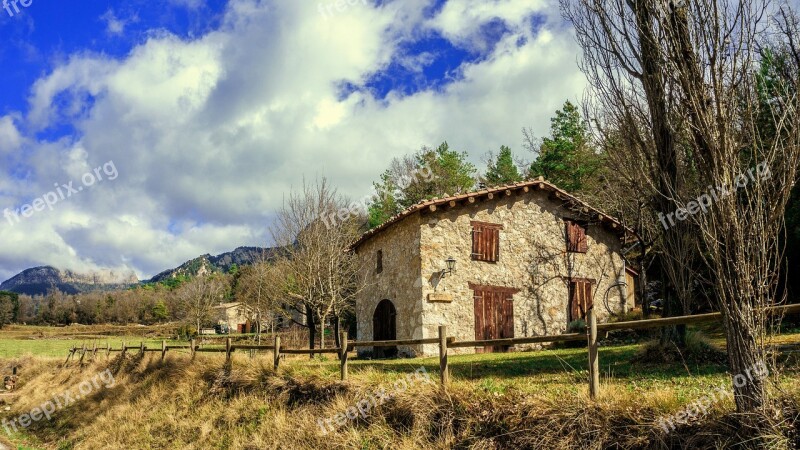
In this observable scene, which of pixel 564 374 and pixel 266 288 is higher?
pixel 266 288

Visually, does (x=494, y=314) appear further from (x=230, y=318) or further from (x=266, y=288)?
(x=230, y=318)

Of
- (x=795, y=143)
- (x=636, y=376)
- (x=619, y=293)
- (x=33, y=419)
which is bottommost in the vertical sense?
(x=33, y=419)

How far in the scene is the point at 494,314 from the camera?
17.1 m

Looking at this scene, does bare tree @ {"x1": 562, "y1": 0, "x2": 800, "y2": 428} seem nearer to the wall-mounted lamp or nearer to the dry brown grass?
the dry brown grass

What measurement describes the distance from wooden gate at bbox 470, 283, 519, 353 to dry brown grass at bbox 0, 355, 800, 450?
22.9 feet

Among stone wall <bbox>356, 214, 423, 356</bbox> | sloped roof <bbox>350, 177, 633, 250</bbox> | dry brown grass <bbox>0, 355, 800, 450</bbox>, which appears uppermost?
sloped roof <bbox>350, 177, 633, 250</bbox>

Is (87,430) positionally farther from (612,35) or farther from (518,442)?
(612,35)

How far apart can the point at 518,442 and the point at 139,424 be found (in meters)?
11.6

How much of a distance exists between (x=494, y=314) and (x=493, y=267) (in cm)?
152

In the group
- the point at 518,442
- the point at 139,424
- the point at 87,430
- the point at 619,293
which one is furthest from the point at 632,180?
the point at 87,430

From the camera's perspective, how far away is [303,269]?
21031 millimetres

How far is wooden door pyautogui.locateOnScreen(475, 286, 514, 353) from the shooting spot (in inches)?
664

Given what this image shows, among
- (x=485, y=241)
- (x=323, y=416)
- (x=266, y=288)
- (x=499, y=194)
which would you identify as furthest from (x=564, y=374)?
(x=266, y=288)

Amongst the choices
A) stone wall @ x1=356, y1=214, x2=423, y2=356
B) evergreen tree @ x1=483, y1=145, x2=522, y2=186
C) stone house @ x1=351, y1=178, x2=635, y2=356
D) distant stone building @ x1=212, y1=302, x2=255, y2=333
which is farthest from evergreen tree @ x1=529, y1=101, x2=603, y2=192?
distant stone building @ x1=212, y1=302, x2=255, y2=333
